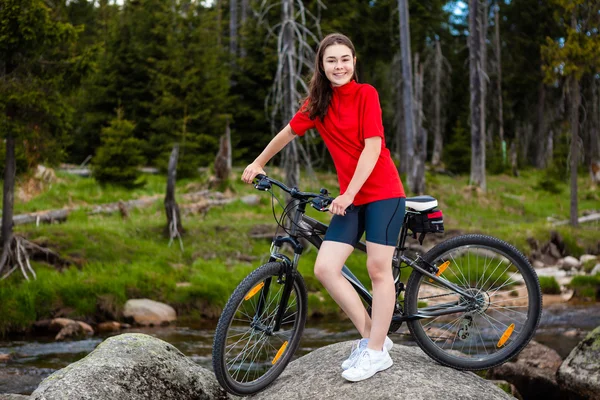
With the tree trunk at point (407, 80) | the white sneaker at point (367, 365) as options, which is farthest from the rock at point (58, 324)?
the tree trunk at point (407, 80)

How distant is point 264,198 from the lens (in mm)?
18625

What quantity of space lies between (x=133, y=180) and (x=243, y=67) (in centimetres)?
817

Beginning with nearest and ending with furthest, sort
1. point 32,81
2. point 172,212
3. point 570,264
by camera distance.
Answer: point 32,81, point 172,212, point 570,264

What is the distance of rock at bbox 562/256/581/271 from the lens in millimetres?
15404

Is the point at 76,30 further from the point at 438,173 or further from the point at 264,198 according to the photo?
the point at 438,173

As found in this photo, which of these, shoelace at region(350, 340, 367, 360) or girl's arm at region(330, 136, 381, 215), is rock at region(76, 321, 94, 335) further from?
girl's arm at region(330, 136, 381, 215)

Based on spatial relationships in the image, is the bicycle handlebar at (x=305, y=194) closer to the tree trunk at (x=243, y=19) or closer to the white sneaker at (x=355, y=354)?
the white sneaker at (x=355, y=354)

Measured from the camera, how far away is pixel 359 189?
417cm

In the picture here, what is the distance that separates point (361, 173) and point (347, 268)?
66cm

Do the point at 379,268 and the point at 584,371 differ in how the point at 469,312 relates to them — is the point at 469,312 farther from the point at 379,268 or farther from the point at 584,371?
the point at 584,371

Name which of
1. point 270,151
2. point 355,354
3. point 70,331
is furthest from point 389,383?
point 70,331

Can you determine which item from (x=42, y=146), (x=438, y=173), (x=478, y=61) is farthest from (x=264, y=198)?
(x=438, y=173)

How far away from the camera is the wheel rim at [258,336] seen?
4.36m

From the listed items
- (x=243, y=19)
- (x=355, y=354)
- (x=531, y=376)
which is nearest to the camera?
(x=355, y=354)
